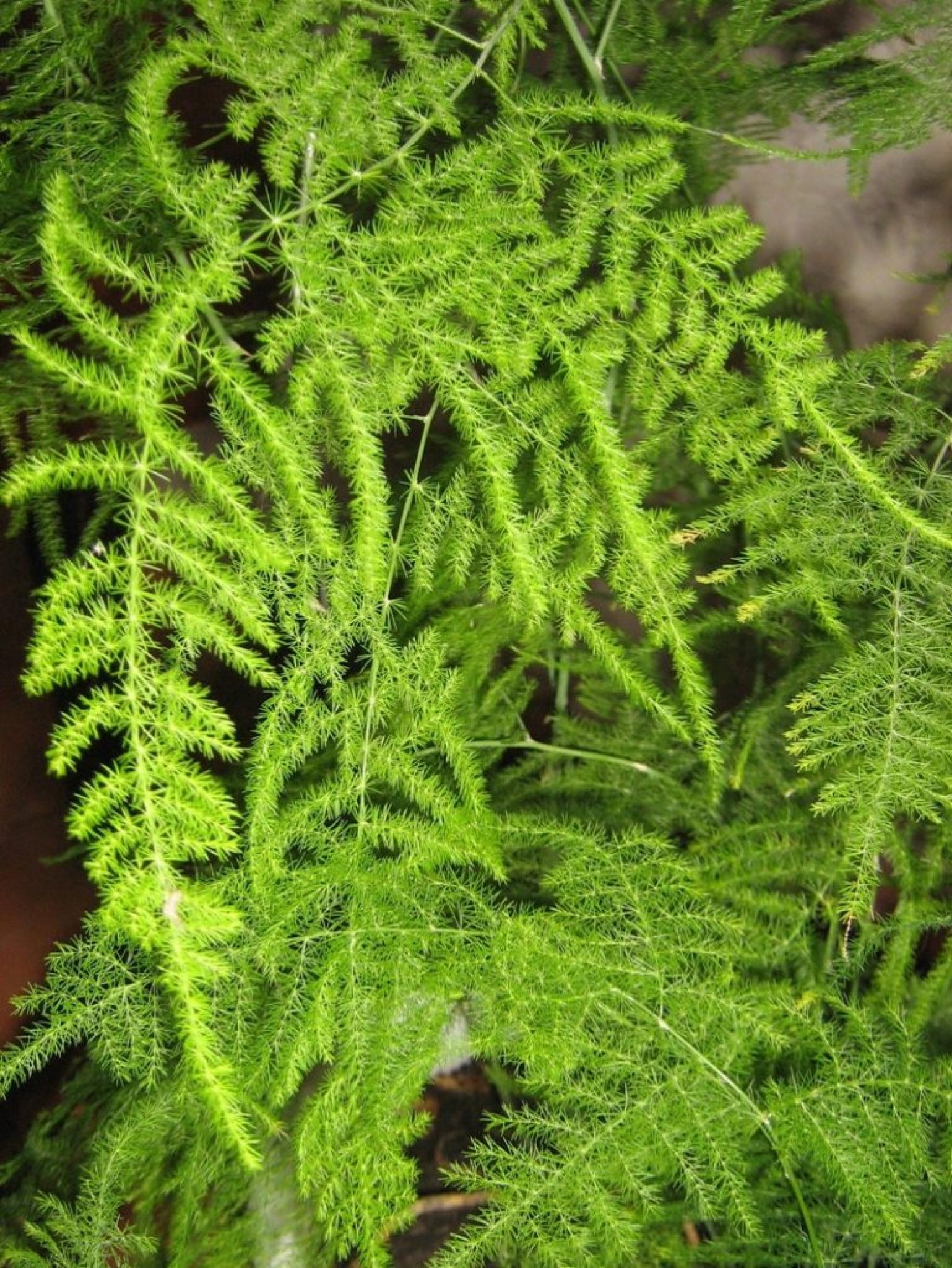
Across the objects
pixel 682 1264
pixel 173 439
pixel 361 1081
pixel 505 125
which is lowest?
pixel 682 1264

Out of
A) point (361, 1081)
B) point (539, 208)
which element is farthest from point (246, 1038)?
point (539, 208)

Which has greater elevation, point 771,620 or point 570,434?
point 570,434

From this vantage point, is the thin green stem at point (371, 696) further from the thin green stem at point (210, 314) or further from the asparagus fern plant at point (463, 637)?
the thin green stem at point (210, 314)

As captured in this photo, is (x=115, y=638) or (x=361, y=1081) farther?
(x=361, y=1081)

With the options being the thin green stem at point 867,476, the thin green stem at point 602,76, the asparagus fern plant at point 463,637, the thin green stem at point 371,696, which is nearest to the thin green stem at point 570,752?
the asparagus fern plant at point 463,637

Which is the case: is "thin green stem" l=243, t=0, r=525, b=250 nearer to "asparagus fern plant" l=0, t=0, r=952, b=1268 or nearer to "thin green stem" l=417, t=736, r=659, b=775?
"asparagus fern plant" l=0, t=0, r=952, b=1268

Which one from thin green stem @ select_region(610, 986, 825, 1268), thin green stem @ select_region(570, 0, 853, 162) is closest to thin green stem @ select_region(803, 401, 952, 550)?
thin green stem @ select_region(570, 0, 853, 162)

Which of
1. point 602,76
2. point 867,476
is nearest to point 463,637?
point 867,476

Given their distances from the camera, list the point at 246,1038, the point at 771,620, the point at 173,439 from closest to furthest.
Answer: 1. the point at 173,439
2. the point at 246,1038
3. the point at 771,620

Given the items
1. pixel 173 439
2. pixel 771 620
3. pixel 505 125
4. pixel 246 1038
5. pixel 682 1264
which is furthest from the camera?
pixel 771 620

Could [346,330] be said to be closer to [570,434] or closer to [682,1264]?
[570,434]
